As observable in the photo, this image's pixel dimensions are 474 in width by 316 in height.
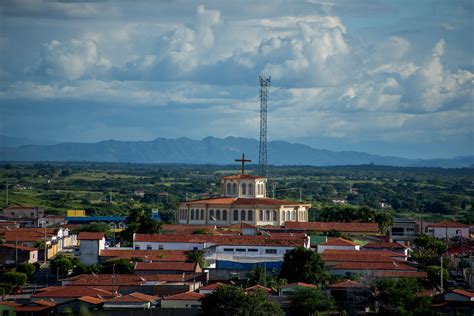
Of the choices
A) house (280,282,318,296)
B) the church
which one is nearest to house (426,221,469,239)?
the church

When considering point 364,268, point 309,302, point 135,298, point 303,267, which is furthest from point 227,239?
point 309,302

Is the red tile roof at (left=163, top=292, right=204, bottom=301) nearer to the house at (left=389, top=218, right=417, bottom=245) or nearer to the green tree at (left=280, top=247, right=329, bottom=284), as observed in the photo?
the green tree at (left=280, top=247, right=329, bottom=284)

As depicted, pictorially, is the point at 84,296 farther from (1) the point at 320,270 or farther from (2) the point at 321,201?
(2) the point at 321,201

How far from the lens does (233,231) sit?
3981 inches

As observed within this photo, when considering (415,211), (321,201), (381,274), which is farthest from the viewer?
(321,201)

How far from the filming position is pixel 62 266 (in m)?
83.4

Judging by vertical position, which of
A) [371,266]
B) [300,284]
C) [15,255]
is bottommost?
[300,284]

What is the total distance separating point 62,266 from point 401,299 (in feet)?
83.8

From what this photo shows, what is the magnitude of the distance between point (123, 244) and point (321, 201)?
102 metres

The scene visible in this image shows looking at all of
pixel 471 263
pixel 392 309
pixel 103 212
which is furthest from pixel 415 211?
pixel 392 309

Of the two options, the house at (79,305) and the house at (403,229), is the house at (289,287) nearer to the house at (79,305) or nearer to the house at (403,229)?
the house at (79,305)

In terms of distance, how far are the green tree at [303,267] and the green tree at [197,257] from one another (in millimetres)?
5967

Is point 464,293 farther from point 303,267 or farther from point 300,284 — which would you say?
point 303,267

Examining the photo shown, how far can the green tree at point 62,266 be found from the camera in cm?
8312
